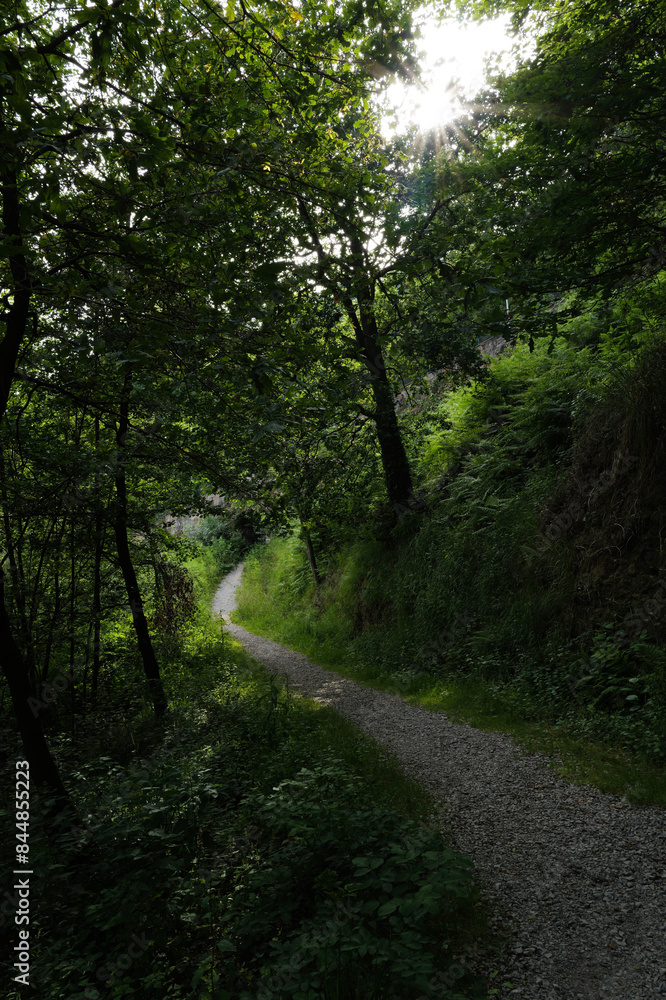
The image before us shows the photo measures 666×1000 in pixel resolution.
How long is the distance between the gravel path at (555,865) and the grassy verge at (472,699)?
8.5 inches

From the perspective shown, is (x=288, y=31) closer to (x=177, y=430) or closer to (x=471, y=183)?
(x=471, y=183)

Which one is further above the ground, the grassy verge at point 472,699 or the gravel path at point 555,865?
the grassy verge at point 472,699

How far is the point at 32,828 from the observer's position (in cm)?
422

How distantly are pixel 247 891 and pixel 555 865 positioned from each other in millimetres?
2255

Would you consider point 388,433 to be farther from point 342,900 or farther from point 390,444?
point 342,900

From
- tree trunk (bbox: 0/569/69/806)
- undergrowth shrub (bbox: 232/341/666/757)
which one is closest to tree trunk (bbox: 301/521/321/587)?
undergrowth shrub (bbox: 232/341/666/757)

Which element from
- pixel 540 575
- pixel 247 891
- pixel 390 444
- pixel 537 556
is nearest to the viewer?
pixel 247 891

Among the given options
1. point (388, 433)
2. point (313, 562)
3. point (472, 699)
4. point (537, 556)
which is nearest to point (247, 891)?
point (472, 699)

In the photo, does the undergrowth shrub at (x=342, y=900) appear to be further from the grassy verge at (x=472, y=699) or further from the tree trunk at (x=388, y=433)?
the tree trunk at (x=388, y=433)

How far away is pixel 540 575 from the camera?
7910 mm

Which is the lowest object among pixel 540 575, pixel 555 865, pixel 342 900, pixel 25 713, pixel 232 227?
pixel 555 865

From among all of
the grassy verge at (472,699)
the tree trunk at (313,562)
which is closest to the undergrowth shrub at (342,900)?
the grassy verge at (472,699)

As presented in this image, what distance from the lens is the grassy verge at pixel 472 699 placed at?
4.70 m

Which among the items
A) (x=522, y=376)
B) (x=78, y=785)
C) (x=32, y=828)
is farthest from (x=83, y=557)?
(x=522, y=376)
